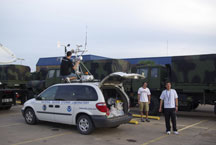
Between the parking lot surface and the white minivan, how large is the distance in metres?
0.38

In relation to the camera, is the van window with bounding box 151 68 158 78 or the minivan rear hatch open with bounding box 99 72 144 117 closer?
the minivan rear hatch open with bounding box 99 72 144 117

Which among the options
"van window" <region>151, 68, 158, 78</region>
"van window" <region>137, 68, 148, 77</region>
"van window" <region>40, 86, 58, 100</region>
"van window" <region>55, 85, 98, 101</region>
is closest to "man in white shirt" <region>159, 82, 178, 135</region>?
"van window" <region>55, 85, 98, 101</region>

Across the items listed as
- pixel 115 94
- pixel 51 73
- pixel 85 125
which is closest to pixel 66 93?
pixel 85 125

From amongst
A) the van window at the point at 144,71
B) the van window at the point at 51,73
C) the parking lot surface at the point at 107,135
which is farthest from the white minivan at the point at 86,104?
the van window at the point at 51,73

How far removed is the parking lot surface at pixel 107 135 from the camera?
6453 mm

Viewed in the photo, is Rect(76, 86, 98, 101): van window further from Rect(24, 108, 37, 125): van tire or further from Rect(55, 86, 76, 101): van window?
Rect(24, 108, 37, 125): van tire

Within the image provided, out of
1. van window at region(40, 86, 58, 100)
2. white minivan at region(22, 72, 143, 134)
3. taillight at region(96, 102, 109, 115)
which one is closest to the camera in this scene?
taillight at region(96, 102, 109, 115)

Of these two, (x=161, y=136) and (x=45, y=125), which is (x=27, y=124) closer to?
(x=45, y=125)

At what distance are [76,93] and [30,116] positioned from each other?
244 cm

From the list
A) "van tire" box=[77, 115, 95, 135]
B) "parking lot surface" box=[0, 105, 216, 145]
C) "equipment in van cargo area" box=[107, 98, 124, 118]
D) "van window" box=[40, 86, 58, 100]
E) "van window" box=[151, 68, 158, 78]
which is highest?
"van window" box=[151, 68, 158, 78]

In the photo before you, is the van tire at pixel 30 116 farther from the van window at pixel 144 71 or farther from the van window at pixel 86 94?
the van window at pixel 144 71

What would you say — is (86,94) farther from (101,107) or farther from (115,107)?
(115,107)

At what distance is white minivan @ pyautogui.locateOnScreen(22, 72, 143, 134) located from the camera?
699 centimetres

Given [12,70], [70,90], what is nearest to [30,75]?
[12,70]
